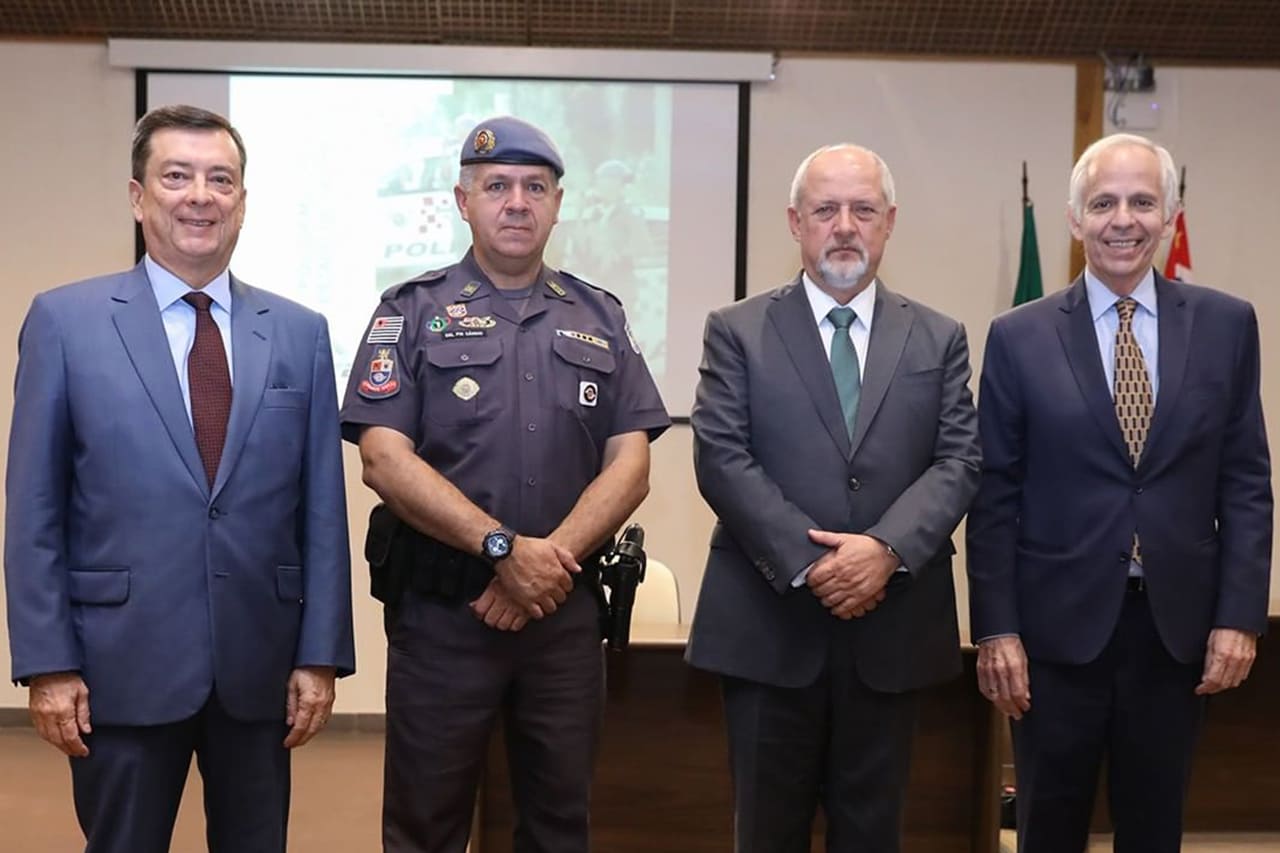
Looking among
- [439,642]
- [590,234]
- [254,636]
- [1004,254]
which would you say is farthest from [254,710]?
[1004,254]

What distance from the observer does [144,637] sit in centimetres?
209

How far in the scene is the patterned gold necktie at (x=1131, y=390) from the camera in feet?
8.11

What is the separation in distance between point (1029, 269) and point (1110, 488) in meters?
3.07

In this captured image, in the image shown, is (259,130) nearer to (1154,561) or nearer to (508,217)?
(508,217)

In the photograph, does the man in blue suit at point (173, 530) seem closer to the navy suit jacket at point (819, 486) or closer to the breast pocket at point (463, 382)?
the breast pocket at point (463, 382)

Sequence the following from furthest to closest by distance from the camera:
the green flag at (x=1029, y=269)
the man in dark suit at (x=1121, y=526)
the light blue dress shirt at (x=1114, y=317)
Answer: the green flag at (x=1029, y=269)
the light blue dress shirt at (x=1114, y=317)
the man in dark suit at (x=1121, y=526)

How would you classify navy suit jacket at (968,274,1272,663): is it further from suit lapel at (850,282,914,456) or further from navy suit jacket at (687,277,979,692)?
suit lapel at (850,282,914,456)

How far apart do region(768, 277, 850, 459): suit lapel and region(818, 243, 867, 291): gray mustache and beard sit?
77mm

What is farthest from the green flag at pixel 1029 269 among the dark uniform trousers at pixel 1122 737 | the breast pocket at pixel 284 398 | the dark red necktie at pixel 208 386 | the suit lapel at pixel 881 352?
the dark red necktie at pixel 208 386

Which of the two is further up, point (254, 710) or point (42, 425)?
point (42, 425)

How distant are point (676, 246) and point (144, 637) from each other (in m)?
3.64

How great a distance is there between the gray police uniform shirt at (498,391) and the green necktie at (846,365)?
376 millimetres

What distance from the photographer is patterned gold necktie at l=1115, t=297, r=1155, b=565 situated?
247cm

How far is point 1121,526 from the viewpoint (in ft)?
8.02
